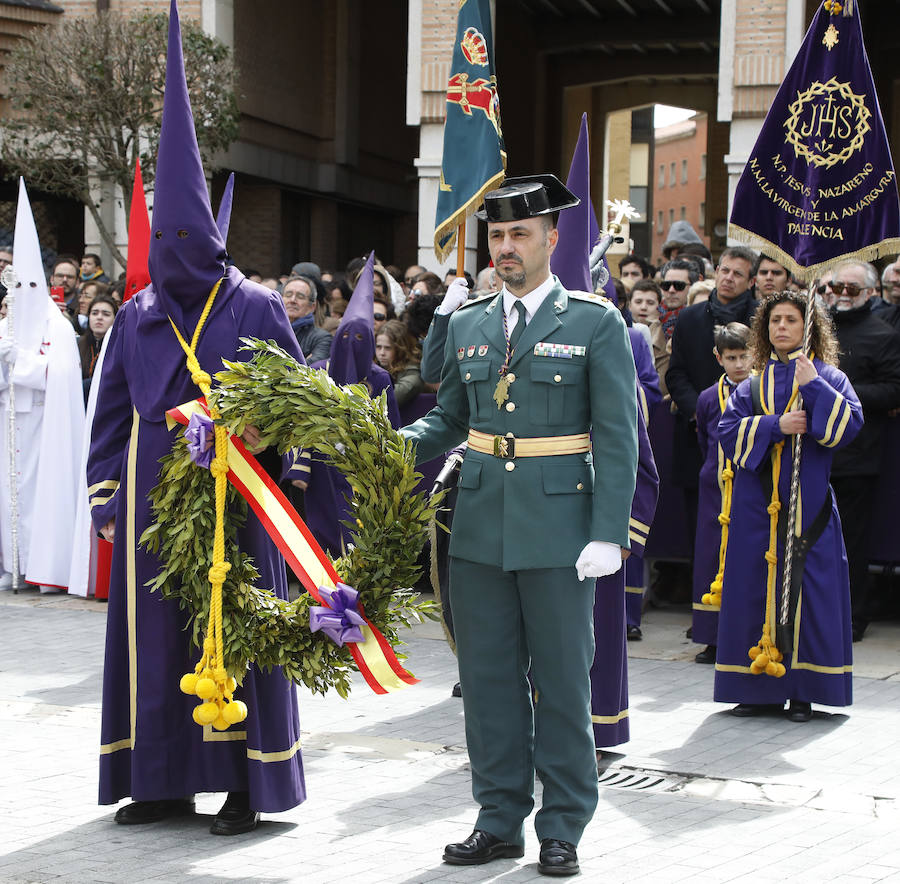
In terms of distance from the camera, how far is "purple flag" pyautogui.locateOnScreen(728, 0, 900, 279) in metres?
7.12

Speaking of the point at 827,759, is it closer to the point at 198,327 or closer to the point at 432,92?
the point at 198,327

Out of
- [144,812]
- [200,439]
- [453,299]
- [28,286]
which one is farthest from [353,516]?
[28,286]

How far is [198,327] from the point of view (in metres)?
5.11

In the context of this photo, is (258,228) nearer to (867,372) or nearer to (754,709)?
(867,372)

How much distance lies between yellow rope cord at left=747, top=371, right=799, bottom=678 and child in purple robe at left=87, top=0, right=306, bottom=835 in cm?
262

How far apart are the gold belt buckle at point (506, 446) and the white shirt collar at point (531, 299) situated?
0.39 metres

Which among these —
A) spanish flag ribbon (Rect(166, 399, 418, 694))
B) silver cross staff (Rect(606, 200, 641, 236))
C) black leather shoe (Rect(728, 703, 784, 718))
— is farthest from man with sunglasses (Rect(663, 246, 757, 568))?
spanish flag ribbon (Rect(166, 399, 418, 694))

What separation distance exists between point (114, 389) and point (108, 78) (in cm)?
1207

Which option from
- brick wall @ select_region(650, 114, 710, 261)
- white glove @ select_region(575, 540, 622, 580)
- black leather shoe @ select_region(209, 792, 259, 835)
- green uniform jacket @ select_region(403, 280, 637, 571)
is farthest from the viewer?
brick wall @ select_region(650, 114, 710, 261)

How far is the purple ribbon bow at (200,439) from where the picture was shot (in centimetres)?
474

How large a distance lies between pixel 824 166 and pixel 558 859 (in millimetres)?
Result: 4119

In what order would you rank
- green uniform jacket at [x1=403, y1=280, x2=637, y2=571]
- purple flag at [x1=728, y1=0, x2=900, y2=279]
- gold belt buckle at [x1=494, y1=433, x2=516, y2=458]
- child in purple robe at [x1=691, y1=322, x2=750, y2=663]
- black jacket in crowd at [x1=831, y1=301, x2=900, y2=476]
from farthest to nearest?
black jacket in crowd at [x1=831, y1=301, x2=900, y2=476]
child in purple robe at [x1=691, y1=322, x2=750, y2=663]
purple flag at [x1=728, y1=0, x2=900, y2=279]
gold belt buckle at [x1=494, y1=433, x2=516, y2=458]
green uniform jacket at [x1=403, y1=280, x2=637, y2=571]

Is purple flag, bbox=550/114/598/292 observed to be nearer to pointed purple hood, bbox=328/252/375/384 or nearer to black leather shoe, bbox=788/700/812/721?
black leather shoe, bbox=788/700/812/721

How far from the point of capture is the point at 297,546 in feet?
15.7
